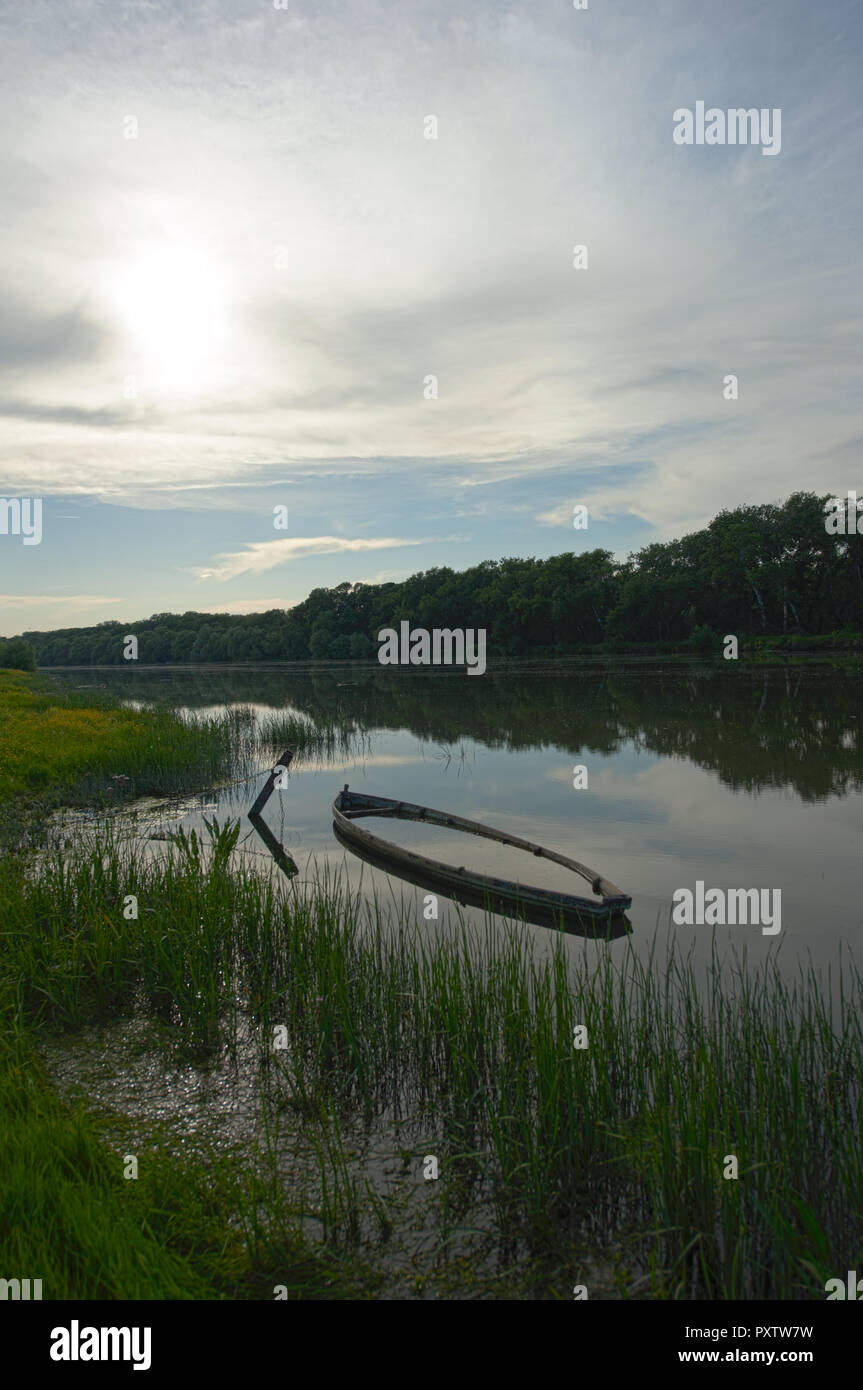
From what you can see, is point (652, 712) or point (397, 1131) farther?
point (652, 712)

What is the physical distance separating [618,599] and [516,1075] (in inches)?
3369

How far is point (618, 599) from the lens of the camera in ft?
287

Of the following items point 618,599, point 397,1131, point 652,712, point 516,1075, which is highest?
point 618,599

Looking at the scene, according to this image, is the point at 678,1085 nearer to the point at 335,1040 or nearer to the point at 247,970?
the point at 335,1040

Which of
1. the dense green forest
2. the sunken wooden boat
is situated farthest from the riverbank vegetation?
the dense green forest

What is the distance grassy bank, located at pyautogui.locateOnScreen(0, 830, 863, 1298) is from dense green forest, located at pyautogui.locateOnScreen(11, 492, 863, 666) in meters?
71.3

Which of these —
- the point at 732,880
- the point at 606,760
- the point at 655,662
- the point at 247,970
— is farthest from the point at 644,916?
the point at 655,662

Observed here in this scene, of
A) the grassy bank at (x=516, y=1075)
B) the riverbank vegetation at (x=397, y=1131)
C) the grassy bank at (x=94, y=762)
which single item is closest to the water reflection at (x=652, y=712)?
the grassy bank at (x=94, y=762)

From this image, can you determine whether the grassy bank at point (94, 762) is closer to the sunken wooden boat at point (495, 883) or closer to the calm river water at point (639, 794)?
the calm river water at point (639, 794)

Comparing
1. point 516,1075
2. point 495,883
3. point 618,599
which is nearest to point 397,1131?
point 516,1075

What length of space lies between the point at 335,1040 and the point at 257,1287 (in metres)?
2.34

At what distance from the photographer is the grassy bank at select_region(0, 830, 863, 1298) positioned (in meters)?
4.07

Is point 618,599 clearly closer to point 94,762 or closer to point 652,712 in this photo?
point 652,712
